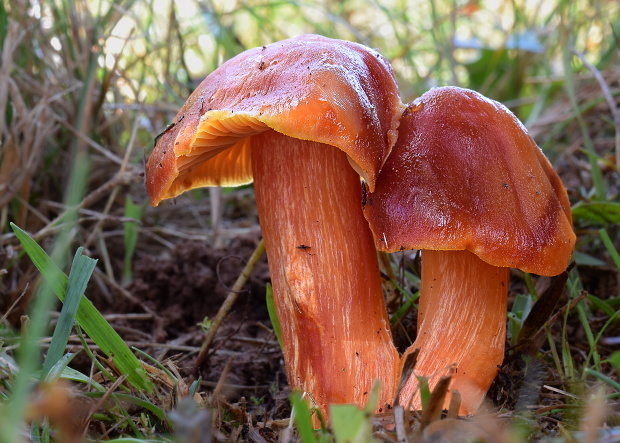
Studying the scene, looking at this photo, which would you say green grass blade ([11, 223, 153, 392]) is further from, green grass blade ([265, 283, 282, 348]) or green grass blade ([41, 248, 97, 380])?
green grass blade ([265, 283, 282, 348])

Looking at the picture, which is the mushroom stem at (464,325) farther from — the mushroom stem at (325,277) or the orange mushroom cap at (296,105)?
the orange mushroom cap at (296,105)

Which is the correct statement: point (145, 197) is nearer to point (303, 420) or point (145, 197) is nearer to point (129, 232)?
point (129, 232)

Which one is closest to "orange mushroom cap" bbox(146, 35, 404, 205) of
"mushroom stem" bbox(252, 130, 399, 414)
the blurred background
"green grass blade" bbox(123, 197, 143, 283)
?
"mushroom stem" bbox(252, 130, 399, 414)

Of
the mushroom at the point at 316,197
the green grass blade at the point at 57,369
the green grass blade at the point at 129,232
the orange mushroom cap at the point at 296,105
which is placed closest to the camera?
the green grass blade at the point at 57,369

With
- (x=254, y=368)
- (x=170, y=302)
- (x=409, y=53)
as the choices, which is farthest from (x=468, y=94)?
(x=409, y=53)

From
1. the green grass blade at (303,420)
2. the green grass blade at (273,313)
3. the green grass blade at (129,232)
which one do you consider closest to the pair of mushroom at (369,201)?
the green grass blade at (273,313)

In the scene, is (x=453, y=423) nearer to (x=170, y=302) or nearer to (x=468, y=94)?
(x=468, y=94)
